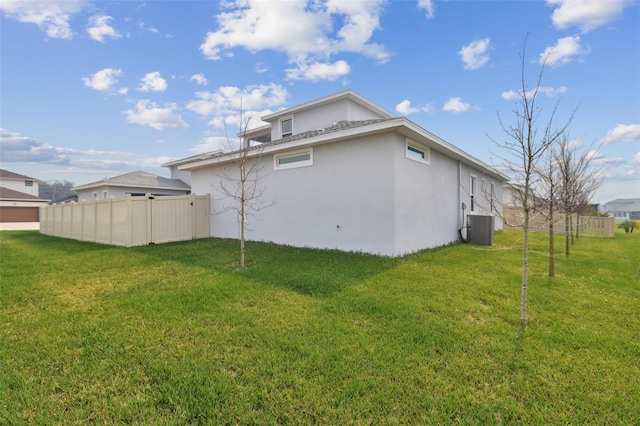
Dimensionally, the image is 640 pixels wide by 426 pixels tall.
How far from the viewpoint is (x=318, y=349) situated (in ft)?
9.68

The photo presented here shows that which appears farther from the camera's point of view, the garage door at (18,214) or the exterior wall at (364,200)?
the garage door at (18,214)

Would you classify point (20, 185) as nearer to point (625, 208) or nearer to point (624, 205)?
point (625, 208)

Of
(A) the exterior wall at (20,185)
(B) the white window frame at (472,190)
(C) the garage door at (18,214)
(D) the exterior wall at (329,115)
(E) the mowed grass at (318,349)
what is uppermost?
(D) the exterior wall at (329,115)

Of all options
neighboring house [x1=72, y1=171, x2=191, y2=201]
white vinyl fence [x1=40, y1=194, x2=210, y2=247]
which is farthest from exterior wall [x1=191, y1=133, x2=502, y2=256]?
neighboring house [x1=72, y1=171, x2=191, y2=201]

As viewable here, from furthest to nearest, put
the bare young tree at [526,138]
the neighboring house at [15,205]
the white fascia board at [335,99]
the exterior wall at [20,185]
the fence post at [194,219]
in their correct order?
the exterior wall at [20,185], the neighboring house at [15,205], the white fascia board at [335,99], the fence post at [194,219], the bare young tree at [526,138]

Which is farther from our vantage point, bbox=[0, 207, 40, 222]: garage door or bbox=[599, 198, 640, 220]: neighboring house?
bbox=[599, 198, 640, 220]: neighboring house

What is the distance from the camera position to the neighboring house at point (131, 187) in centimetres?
2080

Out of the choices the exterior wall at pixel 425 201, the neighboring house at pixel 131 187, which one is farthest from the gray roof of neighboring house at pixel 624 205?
the neighboring house at pixel 131 187

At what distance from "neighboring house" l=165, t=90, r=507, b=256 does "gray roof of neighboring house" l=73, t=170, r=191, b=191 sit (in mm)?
11962

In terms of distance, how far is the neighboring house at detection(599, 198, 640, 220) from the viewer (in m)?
53.5

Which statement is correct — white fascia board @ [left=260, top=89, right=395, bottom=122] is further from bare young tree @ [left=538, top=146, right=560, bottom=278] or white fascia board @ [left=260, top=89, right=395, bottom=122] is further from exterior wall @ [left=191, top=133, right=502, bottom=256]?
bare young tree @ [left=538, top=146, right=560, bottom=278]

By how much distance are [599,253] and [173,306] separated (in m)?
12.1

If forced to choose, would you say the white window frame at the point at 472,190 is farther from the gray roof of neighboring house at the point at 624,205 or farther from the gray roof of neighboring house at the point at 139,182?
the gray roof of neighboring house at the point at 624,205

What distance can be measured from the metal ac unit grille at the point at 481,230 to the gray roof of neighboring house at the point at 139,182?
21.0 m
